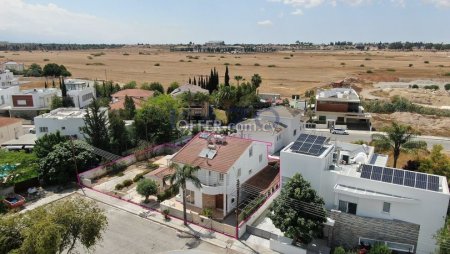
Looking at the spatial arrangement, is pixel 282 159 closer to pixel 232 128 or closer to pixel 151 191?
pixel 151 191

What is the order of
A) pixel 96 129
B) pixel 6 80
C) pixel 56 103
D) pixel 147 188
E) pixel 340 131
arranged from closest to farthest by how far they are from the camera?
pixel 147 188 < pixel 96 129 < pixel 340 131 < pixel 56 103 < pixel 6 80

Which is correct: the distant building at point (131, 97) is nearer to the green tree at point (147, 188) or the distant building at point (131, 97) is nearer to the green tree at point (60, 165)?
the green tree at point (60, 165)

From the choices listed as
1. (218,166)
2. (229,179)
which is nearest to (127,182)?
(218,166)

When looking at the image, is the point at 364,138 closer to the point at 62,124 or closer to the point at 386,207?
the point at 386,207

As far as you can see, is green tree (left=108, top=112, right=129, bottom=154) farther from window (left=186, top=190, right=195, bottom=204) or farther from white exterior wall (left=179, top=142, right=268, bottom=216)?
white exterior wall (left=179, top=142, right=268, bottom=216)

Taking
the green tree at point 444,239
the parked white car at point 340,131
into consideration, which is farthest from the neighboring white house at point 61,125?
the green tree at point 444,239

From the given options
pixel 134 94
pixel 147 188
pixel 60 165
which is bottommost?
pixel 147 188
